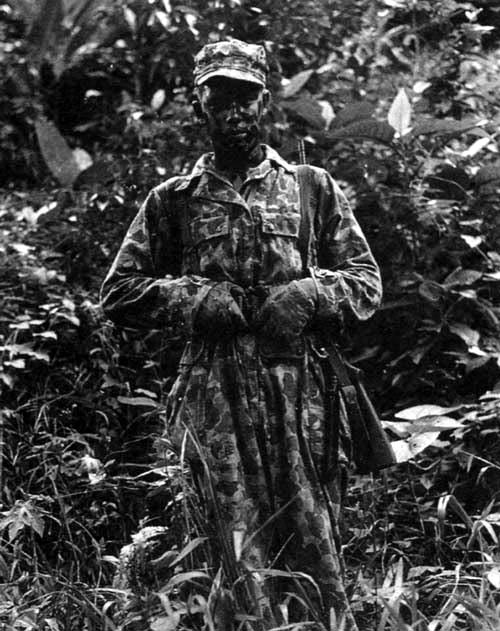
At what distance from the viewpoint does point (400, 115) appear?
608 centimetres

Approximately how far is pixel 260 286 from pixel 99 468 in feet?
7.46

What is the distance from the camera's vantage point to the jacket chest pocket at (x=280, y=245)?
11.7ft

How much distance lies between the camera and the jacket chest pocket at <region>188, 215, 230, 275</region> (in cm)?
360

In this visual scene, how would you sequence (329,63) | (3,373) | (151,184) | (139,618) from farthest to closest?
(329,63), (151,184), (3,373), (139,618)

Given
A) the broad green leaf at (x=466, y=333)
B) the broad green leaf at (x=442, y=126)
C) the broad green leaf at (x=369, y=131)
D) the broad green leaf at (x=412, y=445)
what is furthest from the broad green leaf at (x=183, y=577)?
the broad green leaf at (x=442, y=126)

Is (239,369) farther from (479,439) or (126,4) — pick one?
(126,4)

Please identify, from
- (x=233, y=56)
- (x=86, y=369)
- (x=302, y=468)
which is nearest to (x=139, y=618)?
(x=302, y=468)

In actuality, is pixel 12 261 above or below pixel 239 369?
below

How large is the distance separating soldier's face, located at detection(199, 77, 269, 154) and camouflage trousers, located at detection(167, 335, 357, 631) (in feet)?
2.20

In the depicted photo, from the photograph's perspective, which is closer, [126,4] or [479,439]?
[479,439]

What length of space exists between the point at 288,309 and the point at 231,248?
0.32 meters

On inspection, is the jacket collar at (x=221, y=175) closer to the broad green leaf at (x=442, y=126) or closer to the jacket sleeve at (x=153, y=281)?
the jacket sleeve at (x=153, y=281)

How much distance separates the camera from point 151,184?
6.81 meters

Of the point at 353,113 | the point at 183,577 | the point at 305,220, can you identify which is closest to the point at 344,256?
the point at 305,220
